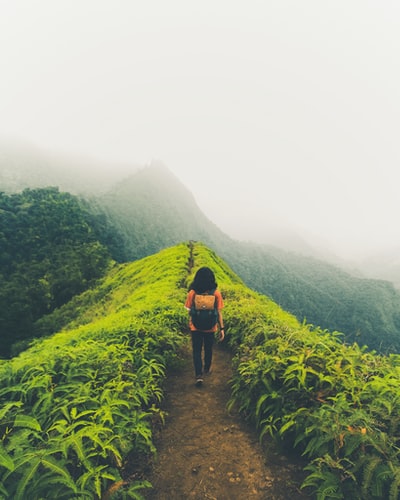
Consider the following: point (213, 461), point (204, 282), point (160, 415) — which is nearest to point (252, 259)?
point (204, 282)

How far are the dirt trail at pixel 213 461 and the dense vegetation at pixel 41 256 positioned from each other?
44.3 m

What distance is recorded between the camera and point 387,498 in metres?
3.43

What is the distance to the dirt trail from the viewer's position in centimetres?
418

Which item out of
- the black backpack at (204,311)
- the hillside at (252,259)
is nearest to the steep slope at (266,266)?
the hillside at (252,259)

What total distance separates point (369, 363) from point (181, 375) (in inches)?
163

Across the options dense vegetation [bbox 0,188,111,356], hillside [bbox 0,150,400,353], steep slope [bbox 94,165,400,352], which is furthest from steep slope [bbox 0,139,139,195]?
dense vegetation [bbox 0,188,111,356]

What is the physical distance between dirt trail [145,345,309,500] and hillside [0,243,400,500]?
7 centimetres

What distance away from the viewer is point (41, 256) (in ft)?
236

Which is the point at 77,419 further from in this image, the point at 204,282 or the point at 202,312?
the point at 204,282

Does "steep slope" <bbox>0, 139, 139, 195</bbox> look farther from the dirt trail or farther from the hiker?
the dirt trail

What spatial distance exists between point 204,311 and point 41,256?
73.6 meters

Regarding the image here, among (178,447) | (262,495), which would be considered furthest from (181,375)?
(262,495)

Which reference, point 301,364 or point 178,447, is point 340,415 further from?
point 178,447

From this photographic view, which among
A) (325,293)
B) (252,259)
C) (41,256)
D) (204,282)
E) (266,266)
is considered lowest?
(325,293)
